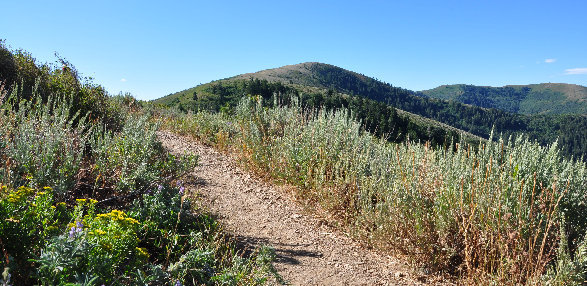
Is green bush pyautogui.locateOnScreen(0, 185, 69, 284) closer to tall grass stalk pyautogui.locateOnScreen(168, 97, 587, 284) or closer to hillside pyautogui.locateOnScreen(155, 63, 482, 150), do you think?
tall grass stalk pyautogui.locateOnScreen(168, 97, 587, 284)

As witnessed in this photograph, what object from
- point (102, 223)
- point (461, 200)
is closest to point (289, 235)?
point (461, 200)

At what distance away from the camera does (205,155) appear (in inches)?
304

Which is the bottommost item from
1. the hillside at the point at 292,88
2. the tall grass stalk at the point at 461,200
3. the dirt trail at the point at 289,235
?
the dirt trail at the point at 289,235

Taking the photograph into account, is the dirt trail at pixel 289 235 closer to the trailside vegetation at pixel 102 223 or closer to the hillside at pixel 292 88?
the trailside vegetation at pixel 102 223

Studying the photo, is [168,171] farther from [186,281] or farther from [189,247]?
[186,281]

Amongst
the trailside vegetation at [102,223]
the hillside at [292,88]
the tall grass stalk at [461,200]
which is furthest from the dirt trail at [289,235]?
the hillside at [292,88]

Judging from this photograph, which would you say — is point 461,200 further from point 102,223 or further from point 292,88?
point 292,88

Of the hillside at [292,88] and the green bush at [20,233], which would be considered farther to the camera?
the hillside at [292,88]

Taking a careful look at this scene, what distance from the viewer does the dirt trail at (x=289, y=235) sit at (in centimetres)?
355

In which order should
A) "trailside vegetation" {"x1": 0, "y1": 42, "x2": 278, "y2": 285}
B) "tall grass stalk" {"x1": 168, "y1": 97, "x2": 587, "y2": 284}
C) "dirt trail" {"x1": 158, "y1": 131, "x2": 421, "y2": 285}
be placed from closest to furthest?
"trailside vegetation" {"x1": 0, "y1": 42, "x2": 278, "y2": 285} → "tall grass stalk" {"x1": 168, "y1": 97, "x2": 587, "y2": 284} → "dirt trail" {"x1": 158, "y1": 131, "x2": 421, "y2": 285}

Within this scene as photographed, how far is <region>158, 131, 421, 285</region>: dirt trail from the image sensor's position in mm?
3553

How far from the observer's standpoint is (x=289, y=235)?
4.38m

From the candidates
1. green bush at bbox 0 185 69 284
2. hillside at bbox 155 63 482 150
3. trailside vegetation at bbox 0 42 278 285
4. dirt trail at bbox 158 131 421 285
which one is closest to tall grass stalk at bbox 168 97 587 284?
dirt trail at bbox 158 131 421 285

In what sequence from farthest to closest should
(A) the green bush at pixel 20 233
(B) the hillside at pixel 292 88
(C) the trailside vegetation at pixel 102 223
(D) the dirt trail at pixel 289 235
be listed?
1. (B) the hillside at pixel 292 88
2. (D) the dirt trail at pixel 289 235
3. (A) the green bush at pixel 20 233
4. (C) the trailside vegetation at pixel 102 223
